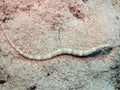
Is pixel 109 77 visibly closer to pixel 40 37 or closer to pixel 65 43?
pixel 65 43

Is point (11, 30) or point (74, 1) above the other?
point (74, 1)

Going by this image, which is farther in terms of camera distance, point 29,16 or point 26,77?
point 29,16

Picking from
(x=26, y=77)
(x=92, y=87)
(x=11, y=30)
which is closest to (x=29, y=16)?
(x=11, y=30)

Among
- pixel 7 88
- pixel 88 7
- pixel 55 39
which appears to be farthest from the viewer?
pixel 88 7

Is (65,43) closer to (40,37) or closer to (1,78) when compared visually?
(40,37)

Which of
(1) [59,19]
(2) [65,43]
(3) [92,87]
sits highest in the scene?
(1) [59,19]

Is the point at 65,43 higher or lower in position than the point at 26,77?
higher

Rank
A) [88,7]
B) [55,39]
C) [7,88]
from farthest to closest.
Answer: [88,7] < [55,39] < [7,88]

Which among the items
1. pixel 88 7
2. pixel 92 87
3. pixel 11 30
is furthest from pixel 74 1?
pixel 92 87

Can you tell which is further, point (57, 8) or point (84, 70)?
point (57, 8)
